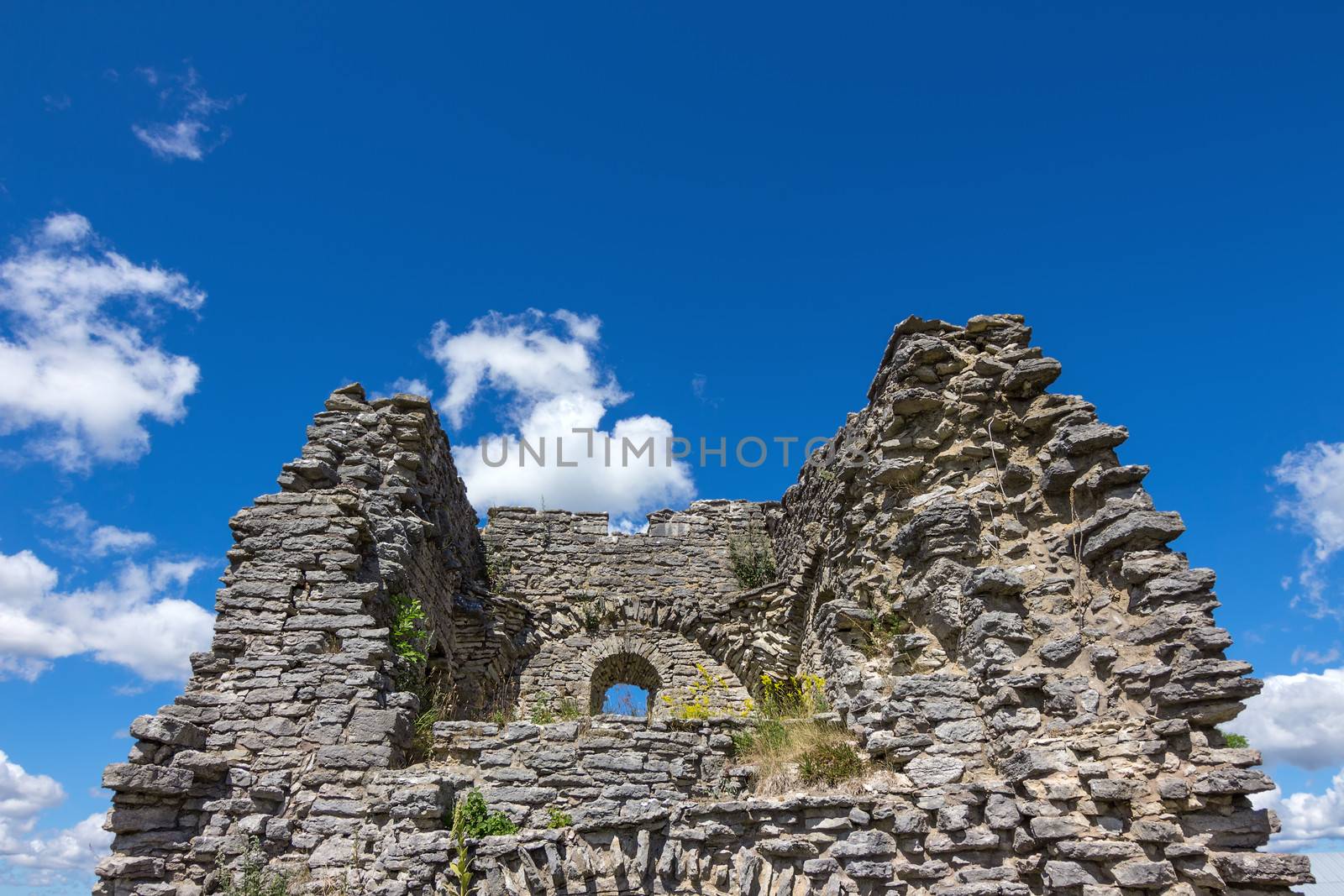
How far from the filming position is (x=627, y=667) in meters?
13.6

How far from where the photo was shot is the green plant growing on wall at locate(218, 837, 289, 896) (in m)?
6.30

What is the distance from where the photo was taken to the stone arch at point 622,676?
43.3ft

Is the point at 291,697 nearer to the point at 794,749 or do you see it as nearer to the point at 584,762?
the point at 584,762

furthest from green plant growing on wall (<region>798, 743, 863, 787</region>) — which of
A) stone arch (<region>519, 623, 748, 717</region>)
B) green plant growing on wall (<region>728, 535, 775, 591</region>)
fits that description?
green plant growing on wall (<region>728, 535, 775, 591</region>)

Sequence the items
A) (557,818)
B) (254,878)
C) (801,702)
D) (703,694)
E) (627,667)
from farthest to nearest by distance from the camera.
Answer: (627,667), (703,694), (801,702), (557,818), (254,878)

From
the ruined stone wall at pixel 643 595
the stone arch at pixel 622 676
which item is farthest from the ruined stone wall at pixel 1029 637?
the stone arch at pixel 622 676

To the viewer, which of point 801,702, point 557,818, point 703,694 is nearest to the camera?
point 557,818

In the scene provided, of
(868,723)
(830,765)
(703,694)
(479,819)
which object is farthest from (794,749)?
(703,694)

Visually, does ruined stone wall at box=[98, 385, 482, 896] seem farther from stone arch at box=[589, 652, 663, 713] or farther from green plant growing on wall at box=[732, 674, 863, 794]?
stone arch at box=[589, 652, 663, 713]

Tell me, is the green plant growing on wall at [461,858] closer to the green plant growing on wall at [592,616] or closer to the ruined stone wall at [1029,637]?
the ruined stone wall at [1029,637]

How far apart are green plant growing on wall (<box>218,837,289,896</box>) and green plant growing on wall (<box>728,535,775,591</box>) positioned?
341 inches

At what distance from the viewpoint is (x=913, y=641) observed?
7.54m

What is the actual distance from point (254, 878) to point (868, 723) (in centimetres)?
536

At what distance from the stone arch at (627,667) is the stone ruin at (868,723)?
3529 mm
